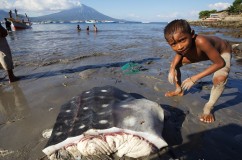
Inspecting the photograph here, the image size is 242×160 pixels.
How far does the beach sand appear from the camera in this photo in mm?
2776

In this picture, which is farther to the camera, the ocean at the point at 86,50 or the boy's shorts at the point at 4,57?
the ocean at the point at 86,50

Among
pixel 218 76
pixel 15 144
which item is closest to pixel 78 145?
pixel 15 144

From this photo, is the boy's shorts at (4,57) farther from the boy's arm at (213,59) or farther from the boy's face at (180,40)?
the boy's arm at (213,59)

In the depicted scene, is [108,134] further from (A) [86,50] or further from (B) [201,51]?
(A) [86,50]

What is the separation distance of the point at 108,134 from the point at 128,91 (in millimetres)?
2345

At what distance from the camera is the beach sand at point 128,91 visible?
2.78m

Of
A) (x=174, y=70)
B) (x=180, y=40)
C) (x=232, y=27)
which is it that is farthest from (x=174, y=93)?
(x=232, y=27)

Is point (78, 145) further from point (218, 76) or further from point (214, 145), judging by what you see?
point (218, 76)

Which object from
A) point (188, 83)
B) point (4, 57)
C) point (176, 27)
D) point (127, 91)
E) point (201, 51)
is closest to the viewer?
point (176, 27)

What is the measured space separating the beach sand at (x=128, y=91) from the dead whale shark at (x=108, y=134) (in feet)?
1.25

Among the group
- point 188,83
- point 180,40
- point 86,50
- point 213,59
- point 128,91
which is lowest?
point 86,50

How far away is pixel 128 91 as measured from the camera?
4.71 meters

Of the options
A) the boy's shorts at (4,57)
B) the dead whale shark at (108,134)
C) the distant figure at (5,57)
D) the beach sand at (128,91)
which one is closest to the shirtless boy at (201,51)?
the beach sand at (128,91)

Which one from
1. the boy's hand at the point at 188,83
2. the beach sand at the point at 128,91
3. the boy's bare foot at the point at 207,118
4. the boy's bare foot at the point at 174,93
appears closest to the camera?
the beach sand at the point at 128,91
